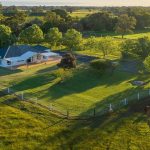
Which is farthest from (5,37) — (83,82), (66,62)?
(83,82)

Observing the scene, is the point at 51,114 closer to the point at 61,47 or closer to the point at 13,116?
the point at 13,116

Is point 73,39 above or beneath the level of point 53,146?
above

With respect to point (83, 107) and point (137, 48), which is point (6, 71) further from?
point (137, 48)

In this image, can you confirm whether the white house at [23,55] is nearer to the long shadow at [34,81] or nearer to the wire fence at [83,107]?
the long shadow at [34,81]

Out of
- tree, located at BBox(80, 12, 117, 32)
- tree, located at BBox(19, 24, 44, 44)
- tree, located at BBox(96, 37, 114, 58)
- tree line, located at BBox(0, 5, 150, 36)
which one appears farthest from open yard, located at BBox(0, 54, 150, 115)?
tree, located at BBox(80, 12, 117, 32)

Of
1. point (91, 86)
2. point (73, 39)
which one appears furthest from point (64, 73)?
point (73, 39)

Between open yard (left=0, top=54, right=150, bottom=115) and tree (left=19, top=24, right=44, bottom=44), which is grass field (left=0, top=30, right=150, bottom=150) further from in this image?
tree (left=19, top=24, right=44, bottom=44)
